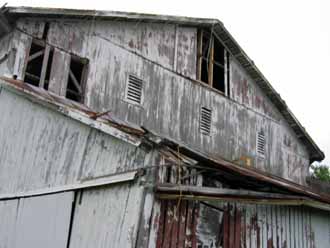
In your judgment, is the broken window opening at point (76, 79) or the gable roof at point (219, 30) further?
the broken window opening at point (76, 79)

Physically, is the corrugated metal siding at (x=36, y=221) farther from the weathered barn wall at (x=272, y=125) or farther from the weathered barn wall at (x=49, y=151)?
the weathered barn wall at (x=272, y=125)

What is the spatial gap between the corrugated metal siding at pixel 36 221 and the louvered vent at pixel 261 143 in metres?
9.37

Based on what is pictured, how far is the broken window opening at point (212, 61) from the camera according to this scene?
45.6 feet

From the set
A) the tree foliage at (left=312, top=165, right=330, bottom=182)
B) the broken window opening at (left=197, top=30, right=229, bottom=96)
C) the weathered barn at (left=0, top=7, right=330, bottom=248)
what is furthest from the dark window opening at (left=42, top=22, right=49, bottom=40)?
the tree foliage at (left=312, top=165, right=330, bottom=182)

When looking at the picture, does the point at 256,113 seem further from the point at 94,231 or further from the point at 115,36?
the point at 94,231

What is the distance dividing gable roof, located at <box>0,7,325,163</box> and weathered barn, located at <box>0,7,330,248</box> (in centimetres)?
5

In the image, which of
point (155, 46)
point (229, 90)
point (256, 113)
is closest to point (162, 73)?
point (155, 46)

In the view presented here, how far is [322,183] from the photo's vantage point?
61.3 ft

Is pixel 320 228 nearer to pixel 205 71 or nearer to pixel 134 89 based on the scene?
pixel 134 89

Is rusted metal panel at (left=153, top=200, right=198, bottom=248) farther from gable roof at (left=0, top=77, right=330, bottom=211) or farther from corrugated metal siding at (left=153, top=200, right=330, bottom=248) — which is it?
gable roof at (left=0, top=77, right=330, bottom=211)

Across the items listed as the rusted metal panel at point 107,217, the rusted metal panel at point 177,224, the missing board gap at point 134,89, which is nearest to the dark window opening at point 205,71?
the missing board gap at point 134,89

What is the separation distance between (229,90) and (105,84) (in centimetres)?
498

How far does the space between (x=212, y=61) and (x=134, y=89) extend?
11.6 ft

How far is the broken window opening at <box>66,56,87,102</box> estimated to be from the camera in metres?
10.4
